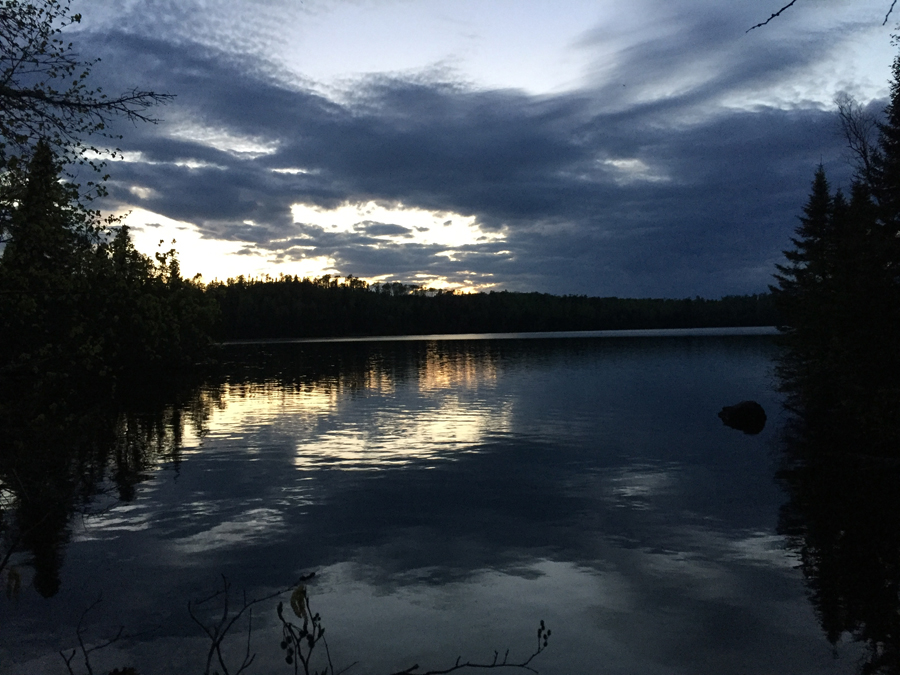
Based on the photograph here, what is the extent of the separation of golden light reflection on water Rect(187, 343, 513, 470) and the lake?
0.33 meters

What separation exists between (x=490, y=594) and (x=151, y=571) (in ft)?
26.8

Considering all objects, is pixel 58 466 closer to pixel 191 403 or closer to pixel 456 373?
pixel 191 403

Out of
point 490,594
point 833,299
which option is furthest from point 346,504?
point 833,299

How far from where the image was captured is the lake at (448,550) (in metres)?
11.9

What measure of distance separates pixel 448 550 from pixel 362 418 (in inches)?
1037

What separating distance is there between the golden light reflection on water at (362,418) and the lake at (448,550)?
33cm

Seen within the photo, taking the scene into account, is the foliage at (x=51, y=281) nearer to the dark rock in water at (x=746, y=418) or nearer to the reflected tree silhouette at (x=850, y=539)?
the reflected tree silhouette at (x=850, y=539)

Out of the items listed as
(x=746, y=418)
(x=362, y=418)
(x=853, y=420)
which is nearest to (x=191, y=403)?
(x=362, y=418)

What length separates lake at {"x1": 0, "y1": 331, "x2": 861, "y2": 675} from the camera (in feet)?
39.1

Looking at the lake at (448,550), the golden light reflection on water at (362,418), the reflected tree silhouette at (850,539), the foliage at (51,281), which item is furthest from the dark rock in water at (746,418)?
the foliage at (51,281)

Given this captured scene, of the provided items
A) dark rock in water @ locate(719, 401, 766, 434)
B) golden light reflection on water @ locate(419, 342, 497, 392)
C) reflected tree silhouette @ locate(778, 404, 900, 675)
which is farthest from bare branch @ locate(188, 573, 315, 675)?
golden light reflection on water @ locate(419, 342, 497, 392)

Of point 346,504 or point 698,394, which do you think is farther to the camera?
point 698,394

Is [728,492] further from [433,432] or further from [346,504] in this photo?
[433,432]

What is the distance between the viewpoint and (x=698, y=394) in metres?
56.7
